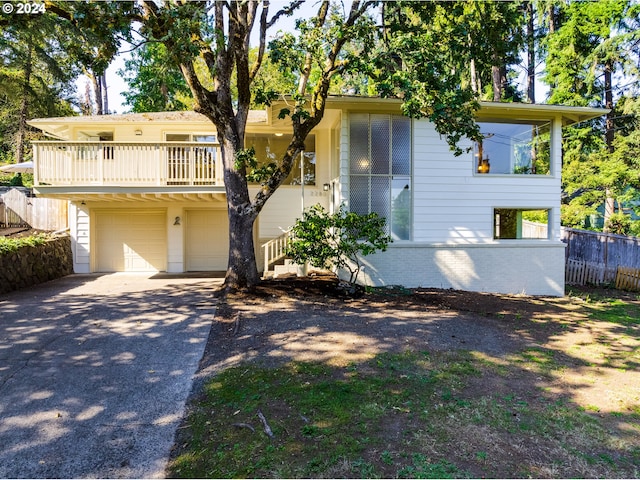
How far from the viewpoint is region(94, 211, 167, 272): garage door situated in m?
12.1

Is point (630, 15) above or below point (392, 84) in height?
above

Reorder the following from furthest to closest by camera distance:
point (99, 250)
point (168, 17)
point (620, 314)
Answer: point (99, 250) → point (620, 314) → point (168, 17)

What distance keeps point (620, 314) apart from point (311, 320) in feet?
23.1

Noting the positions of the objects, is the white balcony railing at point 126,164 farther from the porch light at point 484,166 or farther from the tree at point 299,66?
the porch light at point 484,166

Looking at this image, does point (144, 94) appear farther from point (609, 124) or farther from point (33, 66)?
point (609, 124)

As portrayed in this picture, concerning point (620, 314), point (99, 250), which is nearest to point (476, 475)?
point (620, 314)

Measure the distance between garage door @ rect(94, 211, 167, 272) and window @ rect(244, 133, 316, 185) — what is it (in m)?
3.82

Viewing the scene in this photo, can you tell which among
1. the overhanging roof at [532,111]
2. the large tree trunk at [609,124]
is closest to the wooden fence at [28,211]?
the overhanging roof at [532,111]

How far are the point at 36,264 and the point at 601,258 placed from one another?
57.6ft

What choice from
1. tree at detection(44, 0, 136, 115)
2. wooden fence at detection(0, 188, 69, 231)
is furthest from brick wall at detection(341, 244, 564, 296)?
wooden fence at detection(0, 188, 69, 231)

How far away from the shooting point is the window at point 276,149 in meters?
12.3

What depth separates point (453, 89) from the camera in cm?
712

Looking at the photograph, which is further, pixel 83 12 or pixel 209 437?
pixel 83 12

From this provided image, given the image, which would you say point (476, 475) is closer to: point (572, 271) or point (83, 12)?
point (83, 12)
